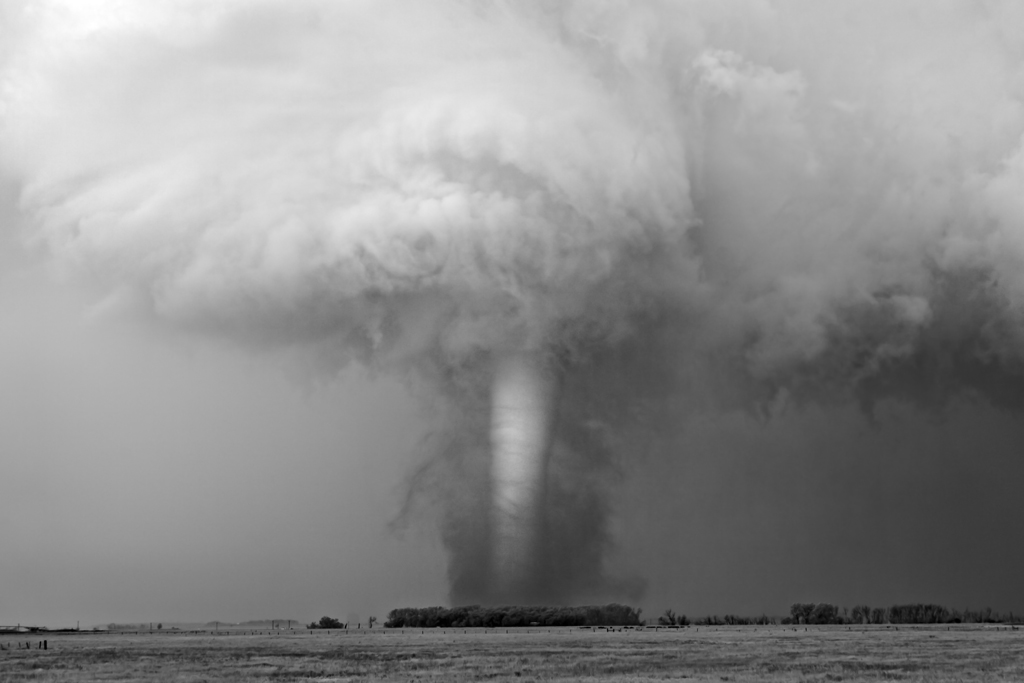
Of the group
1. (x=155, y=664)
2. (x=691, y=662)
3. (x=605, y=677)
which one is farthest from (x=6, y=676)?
(x=691, y=662)

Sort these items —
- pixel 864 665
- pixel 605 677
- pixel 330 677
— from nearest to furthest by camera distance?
1. pixel 605 677
2. pixel 330 677
3. pixel 864 665

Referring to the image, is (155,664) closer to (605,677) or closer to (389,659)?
(389,659)

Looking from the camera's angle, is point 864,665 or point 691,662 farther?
point 691,662

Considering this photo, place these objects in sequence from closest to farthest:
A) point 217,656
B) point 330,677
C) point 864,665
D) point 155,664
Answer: point 330,677 → point 864,665 → point 155,664 → point 217,656

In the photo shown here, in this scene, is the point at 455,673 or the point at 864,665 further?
the point at 864,665

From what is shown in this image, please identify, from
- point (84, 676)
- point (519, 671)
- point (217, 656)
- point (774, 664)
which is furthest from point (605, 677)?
point (217, 656)

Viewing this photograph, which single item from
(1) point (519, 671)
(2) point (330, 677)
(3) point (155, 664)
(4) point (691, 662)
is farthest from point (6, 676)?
(4) point (691, 662)

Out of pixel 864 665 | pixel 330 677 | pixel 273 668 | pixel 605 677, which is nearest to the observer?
pixel 605 677

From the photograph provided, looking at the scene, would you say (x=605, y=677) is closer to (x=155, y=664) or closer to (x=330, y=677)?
(x=330, y=677)

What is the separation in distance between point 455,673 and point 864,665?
31628 mm

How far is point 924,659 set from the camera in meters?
85.0

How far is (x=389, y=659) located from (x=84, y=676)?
2828 cm

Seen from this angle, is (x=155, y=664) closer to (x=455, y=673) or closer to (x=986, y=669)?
(x=455, y=673)

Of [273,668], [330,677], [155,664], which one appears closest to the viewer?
[330,677]
